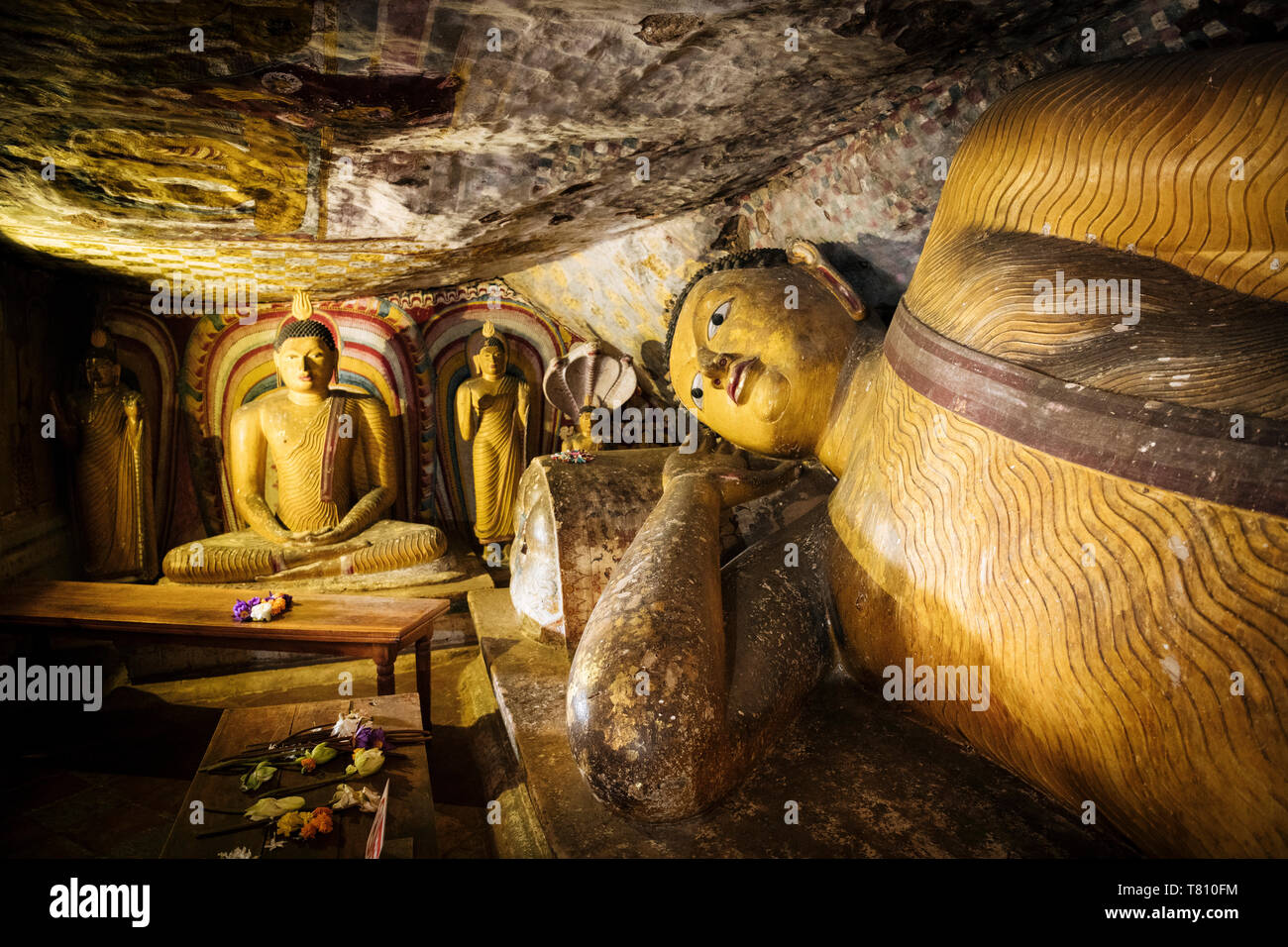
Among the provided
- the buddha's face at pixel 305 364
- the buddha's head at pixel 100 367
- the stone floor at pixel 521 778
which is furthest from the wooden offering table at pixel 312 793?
the buddha's head at pixel 100 367

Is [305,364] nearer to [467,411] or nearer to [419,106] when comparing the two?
[467,411]

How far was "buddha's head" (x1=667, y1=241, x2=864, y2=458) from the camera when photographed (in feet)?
9.17

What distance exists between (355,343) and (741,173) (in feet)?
13.3

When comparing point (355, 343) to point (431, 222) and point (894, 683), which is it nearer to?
point (431, 222)

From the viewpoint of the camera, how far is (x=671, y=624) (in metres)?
2.10

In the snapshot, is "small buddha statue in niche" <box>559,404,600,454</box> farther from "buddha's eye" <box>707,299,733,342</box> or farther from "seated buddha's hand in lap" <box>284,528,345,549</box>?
"buddha's eye" <box>707,299,733,342</box>

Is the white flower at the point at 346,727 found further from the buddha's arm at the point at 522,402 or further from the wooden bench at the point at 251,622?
the buddha's arm at the point at 522,402

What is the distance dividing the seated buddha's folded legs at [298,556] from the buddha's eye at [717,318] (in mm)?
3350

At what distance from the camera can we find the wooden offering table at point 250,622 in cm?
370

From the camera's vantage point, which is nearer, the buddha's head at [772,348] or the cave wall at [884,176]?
the cave wall at [884,176]

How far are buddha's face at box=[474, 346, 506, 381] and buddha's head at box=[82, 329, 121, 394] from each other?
2.51 meters

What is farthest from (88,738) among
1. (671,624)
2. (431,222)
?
(671,624)

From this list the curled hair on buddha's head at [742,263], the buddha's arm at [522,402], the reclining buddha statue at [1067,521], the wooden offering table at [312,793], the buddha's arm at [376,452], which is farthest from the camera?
the buddha's arm at [522,402]

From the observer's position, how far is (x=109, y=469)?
530 cm
